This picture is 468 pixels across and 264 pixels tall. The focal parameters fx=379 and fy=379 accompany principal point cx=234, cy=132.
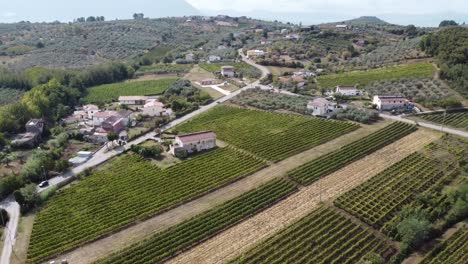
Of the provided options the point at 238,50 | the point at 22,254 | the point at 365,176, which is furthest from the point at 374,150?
the point at 238,50

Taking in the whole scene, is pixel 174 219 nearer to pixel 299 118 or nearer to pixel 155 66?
pixel 299 118

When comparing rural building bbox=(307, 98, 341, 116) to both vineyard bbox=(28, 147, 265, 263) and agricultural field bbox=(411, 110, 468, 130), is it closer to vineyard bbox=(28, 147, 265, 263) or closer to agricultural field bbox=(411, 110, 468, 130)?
agricultural field bbox=(411, 110, 468, 130)

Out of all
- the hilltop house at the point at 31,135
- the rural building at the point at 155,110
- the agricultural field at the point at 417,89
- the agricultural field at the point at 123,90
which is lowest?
the agricultural field at the point at 123,90

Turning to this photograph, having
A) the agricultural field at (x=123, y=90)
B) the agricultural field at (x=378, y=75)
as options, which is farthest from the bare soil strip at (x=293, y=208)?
the agricultural field at (x=123, y=90)

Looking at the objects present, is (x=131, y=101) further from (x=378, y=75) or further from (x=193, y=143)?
(x=378, y=75)

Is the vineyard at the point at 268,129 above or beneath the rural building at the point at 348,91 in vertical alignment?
beneath

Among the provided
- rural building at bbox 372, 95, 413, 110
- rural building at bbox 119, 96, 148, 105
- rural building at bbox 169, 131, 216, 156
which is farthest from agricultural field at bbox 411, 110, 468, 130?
rural building at bbox 119, 96, 148, 105

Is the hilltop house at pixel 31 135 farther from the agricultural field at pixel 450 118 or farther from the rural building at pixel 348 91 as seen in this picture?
the agricultural field at pixel 450 118

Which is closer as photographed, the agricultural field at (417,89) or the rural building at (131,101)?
the agricultural field at (417,89)
